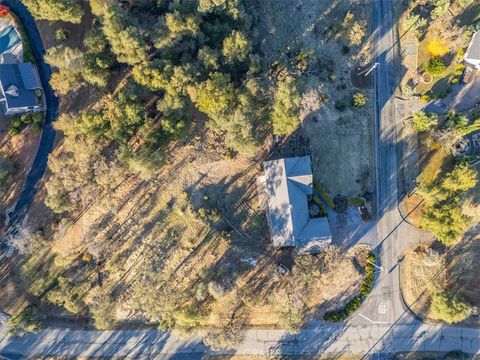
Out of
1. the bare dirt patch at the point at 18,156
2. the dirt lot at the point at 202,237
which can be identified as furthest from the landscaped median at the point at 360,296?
the bare dirt patch at the point at 18,156

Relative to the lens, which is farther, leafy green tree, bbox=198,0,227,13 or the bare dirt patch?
the bare dirt patch

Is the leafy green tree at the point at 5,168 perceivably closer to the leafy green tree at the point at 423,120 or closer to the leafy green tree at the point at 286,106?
the leafy green tree at the point at 286,106

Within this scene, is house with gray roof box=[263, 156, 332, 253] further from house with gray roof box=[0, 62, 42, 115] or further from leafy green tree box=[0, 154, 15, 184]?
leafy green tree box=[0, 154, 15, 184]

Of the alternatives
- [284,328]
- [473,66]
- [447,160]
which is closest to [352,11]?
[473,66]

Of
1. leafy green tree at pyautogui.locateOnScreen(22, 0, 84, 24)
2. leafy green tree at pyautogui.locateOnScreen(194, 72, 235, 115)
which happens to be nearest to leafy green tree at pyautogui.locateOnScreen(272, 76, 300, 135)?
leafy green tree at pyautogui.locateOnScreen(194, 72, 235, 115)

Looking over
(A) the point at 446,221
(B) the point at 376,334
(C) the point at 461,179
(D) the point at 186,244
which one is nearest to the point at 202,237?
(D) the point at 186,244

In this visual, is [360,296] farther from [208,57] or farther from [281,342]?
[208,57]
